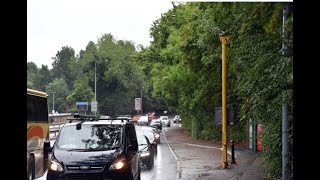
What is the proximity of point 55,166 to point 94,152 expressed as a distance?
3.06 ft

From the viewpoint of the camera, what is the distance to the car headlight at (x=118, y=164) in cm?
1106

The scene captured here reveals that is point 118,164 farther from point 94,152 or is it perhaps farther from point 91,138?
point 91,138

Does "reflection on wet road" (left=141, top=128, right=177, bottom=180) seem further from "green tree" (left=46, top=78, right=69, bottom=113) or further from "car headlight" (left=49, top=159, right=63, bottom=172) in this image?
"green tree" (left=46, top=78, right=69, bottom=113)

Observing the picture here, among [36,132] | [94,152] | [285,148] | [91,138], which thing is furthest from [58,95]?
[285,148]

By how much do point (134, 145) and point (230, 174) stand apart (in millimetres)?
5414

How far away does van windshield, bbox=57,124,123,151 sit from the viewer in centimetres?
1165

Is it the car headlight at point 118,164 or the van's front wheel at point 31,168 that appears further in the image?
the van's front wheel at point 31,168

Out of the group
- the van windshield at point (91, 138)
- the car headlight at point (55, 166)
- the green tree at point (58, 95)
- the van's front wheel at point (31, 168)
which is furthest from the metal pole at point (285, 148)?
the green tree at point (58, 95)

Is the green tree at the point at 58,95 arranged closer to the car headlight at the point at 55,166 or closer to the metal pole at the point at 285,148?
the car headlight at the point at 55,166

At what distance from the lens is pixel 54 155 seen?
11.4m

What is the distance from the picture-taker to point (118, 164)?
11148 mm

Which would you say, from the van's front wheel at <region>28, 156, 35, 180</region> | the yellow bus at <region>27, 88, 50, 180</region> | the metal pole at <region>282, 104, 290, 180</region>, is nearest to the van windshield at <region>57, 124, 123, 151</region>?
the yellow bus at <region>27, 88, 50, 180</region>
